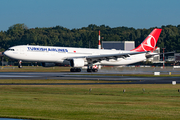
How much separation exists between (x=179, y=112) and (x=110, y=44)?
150 meters

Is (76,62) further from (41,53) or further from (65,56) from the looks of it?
(41,53)

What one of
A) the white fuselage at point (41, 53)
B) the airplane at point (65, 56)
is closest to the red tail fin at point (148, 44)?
the airplane at point (65, 56)

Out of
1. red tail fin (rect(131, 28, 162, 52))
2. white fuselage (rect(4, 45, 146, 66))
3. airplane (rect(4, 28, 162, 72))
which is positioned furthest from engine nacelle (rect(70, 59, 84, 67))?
red tail fin (rect(131, 28, 162, 52))

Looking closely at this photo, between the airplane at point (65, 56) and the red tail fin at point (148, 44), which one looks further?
the red tail fin at point (148, 44)

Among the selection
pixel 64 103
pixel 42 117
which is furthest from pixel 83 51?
pixel 42 117

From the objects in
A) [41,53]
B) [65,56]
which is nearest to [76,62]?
[65,56]

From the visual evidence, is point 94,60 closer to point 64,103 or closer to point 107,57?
point 107,57

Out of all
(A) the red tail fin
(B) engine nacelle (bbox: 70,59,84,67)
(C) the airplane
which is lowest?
(B) engine nacelle (bbox: 70,59,84,67)

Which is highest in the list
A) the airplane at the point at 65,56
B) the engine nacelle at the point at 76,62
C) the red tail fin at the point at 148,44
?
the red tail fin at the point at 148,44

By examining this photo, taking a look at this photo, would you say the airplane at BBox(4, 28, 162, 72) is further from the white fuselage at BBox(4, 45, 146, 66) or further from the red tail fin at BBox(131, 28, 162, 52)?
the red tail fin at BBox(131, 28, 162, 52)

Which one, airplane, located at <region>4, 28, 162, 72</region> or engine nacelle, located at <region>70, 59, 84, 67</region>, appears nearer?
airplane, located at <region>4, 28, 162, 72</region>

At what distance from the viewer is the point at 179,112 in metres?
17.8

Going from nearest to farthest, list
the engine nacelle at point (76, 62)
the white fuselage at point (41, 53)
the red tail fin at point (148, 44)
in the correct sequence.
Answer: the white fuselage at point (41, 53)
the engine nacelle at point (76, 62)
the red tail fin at point (148, 44)

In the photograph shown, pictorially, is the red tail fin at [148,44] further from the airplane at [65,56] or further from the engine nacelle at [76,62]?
the engine nacelle at [76,62]
